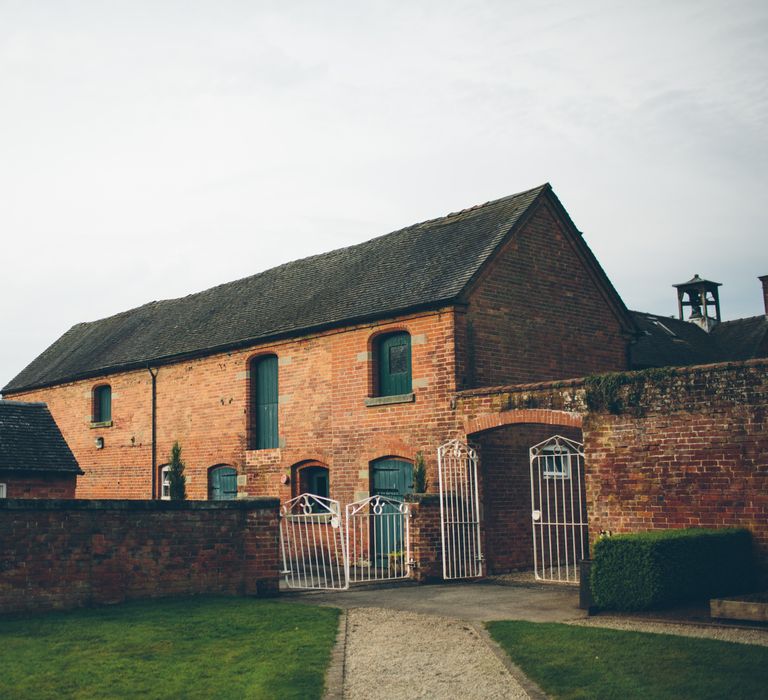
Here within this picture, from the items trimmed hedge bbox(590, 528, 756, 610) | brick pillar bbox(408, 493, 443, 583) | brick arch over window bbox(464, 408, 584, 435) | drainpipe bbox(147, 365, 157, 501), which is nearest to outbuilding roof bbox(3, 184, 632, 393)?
drainpipe bbox(147, 365, 157, 501)

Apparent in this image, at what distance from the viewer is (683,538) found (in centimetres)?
1170

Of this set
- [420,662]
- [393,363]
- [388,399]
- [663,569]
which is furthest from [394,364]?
[420,662]

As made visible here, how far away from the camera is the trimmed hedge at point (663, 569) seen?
37.5 ft

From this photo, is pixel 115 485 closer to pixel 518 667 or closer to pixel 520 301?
pixel 520 301

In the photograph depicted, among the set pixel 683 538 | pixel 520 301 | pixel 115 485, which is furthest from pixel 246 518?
pixel 115 485

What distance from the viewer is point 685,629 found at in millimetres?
10297

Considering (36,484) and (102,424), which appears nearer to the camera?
(36,484)

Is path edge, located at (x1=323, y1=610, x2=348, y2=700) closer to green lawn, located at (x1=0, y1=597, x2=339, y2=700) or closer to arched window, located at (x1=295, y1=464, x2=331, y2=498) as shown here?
green lawn, located at (x1=0, y1=597, x2=339, y2=700)

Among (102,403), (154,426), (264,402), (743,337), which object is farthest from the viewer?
(743,337)

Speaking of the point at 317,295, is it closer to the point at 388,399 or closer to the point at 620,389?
the point at 388,399

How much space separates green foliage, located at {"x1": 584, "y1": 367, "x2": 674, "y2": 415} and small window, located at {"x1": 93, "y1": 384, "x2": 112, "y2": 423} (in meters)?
18.0

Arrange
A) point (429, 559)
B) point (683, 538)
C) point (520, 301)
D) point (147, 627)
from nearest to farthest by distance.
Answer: point (147, 627)
point (683, 538)
point (429, 559)
point (520, 301)

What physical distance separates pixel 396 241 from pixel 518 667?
50.6 ft

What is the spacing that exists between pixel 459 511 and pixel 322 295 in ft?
24.9
